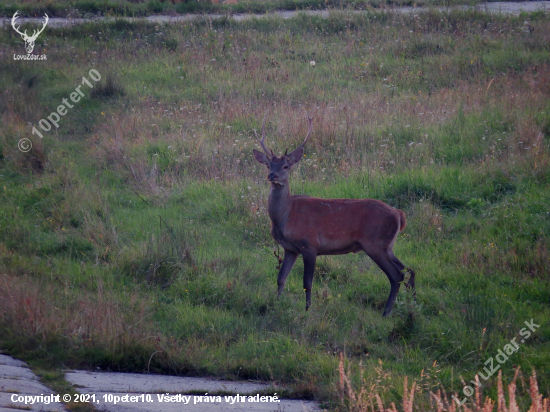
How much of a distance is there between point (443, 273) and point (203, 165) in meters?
4.67

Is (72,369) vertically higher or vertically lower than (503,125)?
lower

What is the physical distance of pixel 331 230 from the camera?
647 cm

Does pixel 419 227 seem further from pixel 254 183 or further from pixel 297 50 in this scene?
pixel 297 50

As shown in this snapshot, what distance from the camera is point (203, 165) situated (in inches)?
395

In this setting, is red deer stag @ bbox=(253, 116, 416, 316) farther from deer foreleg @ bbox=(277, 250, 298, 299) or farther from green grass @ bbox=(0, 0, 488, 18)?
green grass @ bbox=(0, 0, 488, 18)

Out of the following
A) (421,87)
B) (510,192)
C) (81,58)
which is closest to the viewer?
(510,192)

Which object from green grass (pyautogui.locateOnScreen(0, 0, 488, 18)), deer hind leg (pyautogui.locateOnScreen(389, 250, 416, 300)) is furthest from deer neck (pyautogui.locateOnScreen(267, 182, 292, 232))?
green grass (pyautogui.locateOnScreen(0, 0, 488, 18))

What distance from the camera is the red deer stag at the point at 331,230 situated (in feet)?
21.1

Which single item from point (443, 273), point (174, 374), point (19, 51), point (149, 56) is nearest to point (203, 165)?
point (443, 273)

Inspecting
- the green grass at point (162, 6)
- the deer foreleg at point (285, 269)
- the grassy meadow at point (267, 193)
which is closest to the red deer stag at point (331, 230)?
the deer foreleg at point (285, 269)

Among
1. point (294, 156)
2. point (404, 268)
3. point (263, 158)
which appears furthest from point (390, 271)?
point (263, 158)

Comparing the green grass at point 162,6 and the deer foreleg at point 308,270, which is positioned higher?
the green grass at point 162,6

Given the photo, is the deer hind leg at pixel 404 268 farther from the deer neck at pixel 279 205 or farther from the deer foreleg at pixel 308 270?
the deer neck at pixel 279 205

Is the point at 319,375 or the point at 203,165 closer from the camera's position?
the point at 319,375
